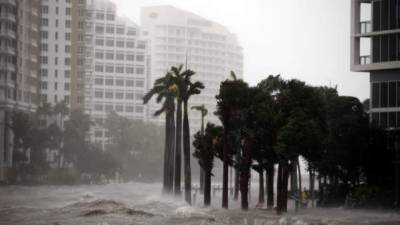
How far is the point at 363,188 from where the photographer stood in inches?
3563

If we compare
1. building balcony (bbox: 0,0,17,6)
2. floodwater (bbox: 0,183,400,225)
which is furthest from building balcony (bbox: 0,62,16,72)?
floodwater (bbox: 0,183,400,225)

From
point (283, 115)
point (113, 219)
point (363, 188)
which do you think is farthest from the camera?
point (363, 188)

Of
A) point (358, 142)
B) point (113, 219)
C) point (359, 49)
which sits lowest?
point (113, 219)

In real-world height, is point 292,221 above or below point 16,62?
below

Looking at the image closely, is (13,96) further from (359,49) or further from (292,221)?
(292,221)

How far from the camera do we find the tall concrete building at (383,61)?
10031 centimetres

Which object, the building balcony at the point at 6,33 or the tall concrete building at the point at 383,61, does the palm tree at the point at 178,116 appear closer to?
the tall concrete building at the point at 383,61

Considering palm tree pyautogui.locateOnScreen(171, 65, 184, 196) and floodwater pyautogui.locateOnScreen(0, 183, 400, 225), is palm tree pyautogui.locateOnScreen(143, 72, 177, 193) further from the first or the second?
floodwater pyautogui.locateOnScreen(0, 183, 400, 225)

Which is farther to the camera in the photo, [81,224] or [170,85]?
[170,85]

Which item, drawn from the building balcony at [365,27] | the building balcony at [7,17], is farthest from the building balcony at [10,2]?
the building balcony at [365,27]

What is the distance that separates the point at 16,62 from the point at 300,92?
122 m

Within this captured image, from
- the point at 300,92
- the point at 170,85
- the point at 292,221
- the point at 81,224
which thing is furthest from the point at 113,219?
the point at 170,85

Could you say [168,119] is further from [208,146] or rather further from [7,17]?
[7,17]

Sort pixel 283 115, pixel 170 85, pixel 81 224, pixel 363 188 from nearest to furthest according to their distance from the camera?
pixel 81 224, pixel 283 115, pixel 363 188, pixel 170 85
